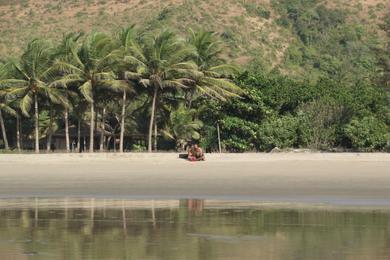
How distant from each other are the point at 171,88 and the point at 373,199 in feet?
84.6

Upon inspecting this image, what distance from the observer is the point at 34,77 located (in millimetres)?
42625

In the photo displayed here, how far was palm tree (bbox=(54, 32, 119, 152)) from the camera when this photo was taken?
42.0 metres

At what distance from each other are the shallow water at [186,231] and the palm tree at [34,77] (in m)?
24.3

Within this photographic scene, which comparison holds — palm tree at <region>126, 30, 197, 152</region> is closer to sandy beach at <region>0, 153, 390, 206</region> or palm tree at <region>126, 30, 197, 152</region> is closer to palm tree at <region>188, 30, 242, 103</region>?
palm tree at <region>188, 30, 242, 103</region>

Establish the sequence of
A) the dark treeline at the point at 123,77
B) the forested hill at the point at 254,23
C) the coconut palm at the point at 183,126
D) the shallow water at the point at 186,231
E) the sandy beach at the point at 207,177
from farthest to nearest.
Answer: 1. the forested hill at the point at 254,23
2. the coconut palm at the point at 183,126
3. the dark treeline at the point at 123,77
4. the sandy beach at the point at 207,177
5. the shallow water at the point at 186,231

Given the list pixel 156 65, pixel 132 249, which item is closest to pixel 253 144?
pixel 156 65

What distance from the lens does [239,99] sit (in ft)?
146

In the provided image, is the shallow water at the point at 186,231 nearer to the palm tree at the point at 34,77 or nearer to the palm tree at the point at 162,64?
the palm tree at the point at 162,64

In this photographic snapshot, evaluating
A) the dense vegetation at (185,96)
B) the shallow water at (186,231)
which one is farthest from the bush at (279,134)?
the shallow water at (186,231)

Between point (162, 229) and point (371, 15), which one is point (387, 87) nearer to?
point (162, 229)

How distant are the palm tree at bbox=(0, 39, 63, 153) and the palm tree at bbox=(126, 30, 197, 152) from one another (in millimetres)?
4058

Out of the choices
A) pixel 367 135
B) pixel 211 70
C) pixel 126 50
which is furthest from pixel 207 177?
pixel 211 70

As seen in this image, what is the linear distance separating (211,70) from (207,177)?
66.0 ft

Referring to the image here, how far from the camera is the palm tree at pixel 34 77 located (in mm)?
42500
